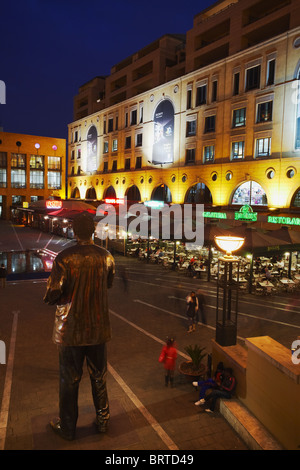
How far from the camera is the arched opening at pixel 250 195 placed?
25.9 metres

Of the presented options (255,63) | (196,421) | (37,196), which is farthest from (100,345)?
(37,196)

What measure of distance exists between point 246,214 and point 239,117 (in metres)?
8.21

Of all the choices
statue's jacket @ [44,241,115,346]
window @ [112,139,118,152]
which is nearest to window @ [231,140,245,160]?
window @ [112,139,118,152]

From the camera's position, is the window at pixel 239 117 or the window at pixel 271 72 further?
the window at pixel 239 117

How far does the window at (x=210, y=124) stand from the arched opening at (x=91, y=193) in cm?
2243

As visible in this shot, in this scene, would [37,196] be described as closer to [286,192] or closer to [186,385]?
[286,192]

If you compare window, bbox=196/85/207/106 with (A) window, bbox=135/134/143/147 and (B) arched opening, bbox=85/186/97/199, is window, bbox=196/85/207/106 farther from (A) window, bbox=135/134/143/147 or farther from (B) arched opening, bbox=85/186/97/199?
(B) arched opening, bbox=85/186/97/199

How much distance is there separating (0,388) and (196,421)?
3.90 meters

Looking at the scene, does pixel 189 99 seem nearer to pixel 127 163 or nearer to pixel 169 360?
pixel 127 163

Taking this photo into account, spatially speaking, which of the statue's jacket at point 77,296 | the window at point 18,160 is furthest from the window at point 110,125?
the statue's jacket at point 77,296

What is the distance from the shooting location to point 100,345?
4961 millimetres

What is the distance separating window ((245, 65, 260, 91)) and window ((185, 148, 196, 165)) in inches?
285

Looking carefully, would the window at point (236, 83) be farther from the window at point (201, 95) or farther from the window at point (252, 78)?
the window at point (201, 95)

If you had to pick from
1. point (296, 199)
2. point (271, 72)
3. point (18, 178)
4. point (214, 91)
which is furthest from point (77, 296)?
point (18, 178)
